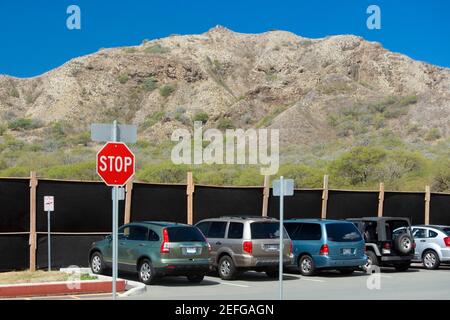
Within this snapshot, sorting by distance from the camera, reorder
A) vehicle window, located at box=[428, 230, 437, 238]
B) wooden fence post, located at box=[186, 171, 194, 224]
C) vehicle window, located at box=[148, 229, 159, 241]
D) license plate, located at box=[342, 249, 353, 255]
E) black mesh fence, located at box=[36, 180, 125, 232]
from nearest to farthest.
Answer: vehicle window, located at box=[148, 229, 159, 241]
license plate, located at box=[342, 249, 353, 255]
black mesh fence, located at box=[36, 180, 125, 232]
wooden fence post, located at box=[186, 171, 194, 224]
vehicle window, located at box=[428, 230, 437, 238]

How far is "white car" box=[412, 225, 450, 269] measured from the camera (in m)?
24.1

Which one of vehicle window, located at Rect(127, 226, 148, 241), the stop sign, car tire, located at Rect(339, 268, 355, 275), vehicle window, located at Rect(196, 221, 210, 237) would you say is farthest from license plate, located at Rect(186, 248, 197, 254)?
the stop sign

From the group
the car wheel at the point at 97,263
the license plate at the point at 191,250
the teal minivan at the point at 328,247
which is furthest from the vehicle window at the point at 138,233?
the teal minivan at the point at 328,247

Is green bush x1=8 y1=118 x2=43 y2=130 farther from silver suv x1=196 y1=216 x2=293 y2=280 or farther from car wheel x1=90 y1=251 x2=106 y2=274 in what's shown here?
silver suv x1=196 y1=216 x2=293 y2=280

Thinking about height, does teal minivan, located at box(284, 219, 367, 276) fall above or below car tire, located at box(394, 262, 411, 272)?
above

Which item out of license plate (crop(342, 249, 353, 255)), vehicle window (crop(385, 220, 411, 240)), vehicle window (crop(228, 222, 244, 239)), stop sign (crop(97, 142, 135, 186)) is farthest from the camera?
vehicle window (crop(385, 220, 411, 240))

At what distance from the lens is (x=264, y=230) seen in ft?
67.2

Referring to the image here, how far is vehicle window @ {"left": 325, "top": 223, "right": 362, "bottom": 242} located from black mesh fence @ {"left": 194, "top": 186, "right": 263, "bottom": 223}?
4.54 meters

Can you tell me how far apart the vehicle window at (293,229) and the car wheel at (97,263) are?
5.86 meters

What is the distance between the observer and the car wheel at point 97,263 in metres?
20.4

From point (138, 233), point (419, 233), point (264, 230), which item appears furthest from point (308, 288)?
point (419, 233)

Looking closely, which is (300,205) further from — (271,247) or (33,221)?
(33,221)

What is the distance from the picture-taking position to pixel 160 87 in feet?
353

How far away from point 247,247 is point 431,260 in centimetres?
783
